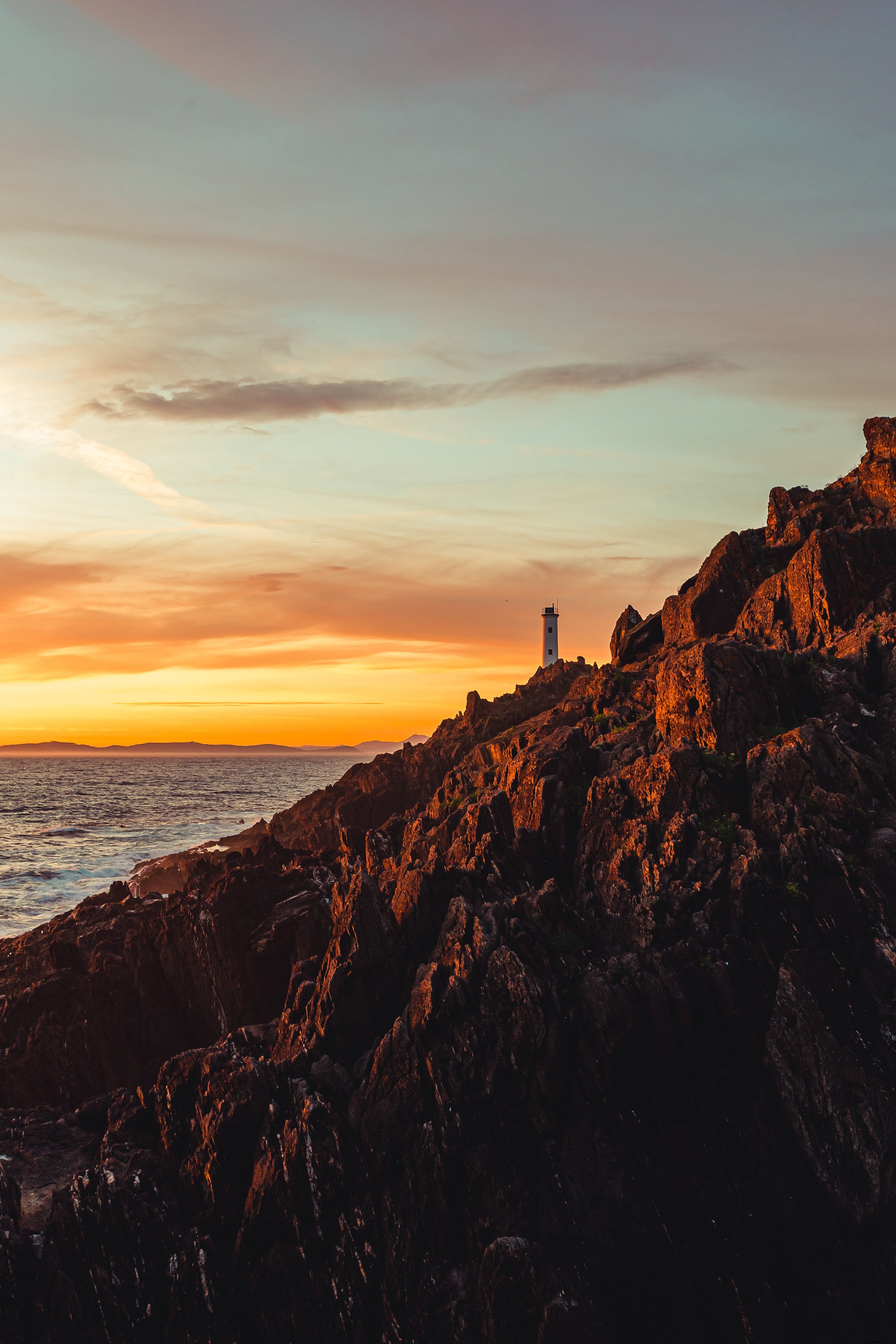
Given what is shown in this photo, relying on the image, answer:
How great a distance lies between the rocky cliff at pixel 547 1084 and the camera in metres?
19.2

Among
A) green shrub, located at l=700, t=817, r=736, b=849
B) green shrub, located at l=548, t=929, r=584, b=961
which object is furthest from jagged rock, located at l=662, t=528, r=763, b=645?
green shrub, located at l=548, t=929, r=584, b=961

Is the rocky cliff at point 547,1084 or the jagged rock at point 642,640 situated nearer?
the rocky cliff at point 547,1084

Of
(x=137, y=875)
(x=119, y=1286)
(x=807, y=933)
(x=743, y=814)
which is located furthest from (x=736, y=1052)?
(x=137, y=875)

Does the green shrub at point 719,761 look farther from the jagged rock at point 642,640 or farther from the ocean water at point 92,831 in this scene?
the ocean water at point 92,831

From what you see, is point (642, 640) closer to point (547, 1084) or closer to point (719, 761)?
point (719, 761)

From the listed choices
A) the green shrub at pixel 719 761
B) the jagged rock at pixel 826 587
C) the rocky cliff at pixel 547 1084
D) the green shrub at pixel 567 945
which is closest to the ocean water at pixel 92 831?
the rocky cliff at pixel 547 1084

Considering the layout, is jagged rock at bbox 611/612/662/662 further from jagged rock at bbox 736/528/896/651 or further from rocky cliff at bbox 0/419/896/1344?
rocky cliff at bbox 0/419/896/1344

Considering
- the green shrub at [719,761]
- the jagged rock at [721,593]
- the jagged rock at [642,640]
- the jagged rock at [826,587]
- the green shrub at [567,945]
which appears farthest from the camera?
the jagged rock at [642,640]

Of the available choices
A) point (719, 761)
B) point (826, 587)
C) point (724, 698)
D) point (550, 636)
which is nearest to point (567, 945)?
point (719, 761)

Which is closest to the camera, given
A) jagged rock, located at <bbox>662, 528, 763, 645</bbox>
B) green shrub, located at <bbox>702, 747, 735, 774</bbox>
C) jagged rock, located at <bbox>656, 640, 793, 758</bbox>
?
green shrub, located at <bbox>702, 747, 735, 774</bbox>

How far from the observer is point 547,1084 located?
72.3ft

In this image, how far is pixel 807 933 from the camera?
23.7 m

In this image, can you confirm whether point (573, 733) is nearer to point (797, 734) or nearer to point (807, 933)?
point (797, 734)

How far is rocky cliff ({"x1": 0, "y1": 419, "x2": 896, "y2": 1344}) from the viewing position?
63.1 ft
